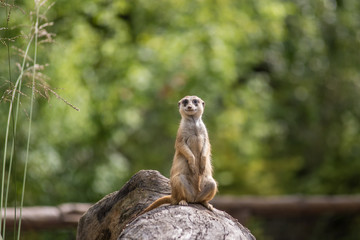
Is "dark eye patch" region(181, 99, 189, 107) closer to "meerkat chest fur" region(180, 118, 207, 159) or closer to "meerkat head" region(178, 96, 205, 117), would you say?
"meerkat head" region(178, 96, 205, 117)

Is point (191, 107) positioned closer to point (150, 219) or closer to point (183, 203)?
point (183, 203)

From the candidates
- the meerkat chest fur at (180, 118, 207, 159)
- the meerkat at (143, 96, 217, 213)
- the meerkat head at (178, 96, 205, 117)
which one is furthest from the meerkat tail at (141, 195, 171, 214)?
the meerkat head at (178, 96, 205, 117)

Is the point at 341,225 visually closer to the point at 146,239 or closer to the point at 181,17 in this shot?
the point at 181,17

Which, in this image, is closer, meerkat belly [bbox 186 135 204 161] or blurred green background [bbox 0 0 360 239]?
meerkat belly [bbox 186 135 204 161]

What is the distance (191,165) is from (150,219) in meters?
0.77

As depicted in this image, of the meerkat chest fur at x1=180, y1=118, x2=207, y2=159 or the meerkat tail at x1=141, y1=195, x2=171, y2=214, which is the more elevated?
the meerkat chest fur at x1=180, y1=118, x2=207, y2=159

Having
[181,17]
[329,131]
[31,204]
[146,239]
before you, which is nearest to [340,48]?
[329,131]

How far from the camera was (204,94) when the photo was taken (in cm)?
1071

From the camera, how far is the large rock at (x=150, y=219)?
329cm

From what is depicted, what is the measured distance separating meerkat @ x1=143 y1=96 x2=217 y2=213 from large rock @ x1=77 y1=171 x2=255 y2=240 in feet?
0.31

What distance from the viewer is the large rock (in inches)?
129

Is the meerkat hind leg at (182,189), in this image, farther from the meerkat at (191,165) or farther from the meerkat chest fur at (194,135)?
the meerkat chest fur at (194,135)

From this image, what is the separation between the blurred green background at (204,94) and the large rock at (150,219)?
121 inches

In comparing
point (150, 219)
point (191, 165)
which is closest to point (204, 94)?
point (191, 165)
